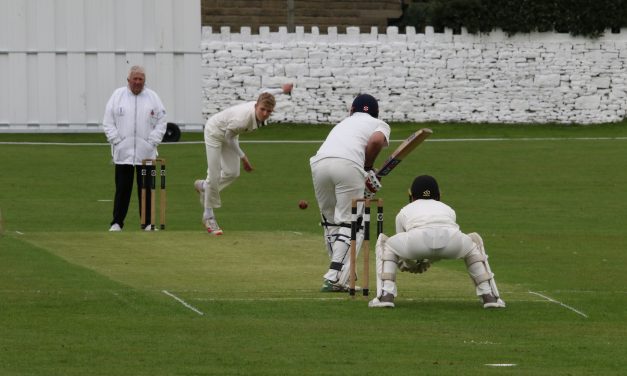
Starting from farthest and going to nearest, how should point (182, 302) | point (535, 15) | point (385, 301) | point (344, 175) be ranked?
point (535, 15), point (344, 175), point (182, 302), point (385, 301)

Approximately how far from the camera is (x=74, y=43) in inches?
1801

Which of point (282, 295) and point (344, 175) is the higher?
point (344, 175)

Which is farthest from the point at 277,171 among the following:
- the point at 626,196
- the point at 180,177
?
the point at 626,196

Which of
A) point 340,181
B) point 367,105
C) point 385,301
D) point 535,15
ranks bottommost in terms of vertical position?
point 385,301

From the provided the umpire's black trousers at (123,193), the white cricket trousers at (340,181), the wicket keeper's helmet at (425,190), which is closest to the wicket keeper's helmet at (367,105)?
the white cricket trousers at (340,181)

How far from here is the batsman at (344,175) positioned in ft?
45.3

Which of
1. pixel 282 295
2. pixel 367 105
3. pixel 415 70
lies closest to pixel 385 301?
pixel 282 295

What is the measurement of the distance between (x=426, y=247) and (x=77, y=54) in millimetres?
34257

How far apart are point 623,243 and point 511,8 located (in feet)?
88.0

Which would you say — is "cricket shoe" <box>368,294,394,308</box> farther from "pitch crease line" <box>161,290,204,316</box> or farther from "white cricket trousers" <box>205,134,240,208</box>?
"white cricket trousers" <box>205,134,240,208</box>

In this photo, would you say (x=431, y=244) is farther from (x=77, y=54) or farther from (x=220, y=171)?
(x=77, y=54)

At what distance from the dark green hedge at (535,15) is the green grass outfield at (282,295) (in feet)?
56.5

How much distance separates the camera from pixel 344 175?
45.3 feet

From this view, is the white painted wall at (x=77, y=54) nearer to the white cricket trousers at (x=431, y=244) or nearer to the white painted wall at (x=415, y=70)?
the white painted wall at (x=415, y=70)
